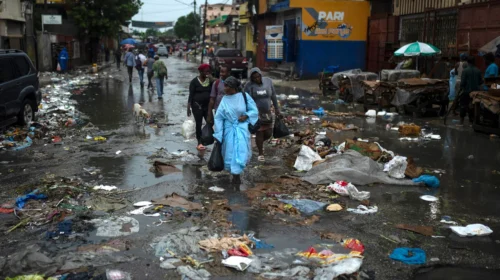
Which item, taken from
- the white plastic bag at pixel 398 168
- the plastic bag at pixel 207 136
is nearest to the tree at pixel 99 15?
the plastic bag at pixel 207 136

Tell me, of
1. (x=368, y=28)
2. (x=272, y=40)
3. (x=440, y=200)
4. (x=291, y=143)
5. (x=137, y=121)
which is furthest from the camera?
(x=272, y=40)

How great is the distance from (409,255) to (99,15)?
129 ft

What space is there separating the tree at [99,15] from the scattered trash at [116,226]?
36.0 meters

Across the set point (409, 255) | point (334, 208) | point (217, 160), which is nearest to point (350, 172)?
point (334, 208)

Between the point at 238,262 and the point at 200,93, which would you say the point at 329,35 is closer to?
the point at 200,93

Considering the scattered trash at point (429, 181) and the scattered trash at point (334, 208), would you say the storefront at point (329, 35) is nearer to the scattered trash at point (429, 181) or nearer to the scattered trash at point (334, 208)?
the scattered trash at point (429, 181)

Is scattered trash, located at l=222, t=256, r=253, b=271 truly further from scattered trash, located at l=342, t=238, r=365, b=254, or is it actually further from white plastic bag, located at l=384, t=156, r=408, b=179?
white plastic bag, located at l=384, t=156, r=408, b=179

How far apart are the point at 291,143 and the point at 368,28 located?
1895 centimetres

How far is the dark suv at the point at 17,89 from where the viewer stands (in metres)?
11.5

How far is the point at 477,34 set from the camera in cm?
1630

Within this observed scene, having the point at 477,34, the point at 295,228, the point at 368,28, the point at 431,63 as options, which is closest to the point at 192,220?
the point at 295,228

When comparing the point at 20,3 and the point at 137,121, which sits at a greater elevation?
the point at 20,3

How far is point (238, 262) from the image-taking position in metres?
4.61

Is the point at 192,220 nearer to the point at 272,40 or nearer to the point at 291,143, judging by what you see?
the point at 291,143
